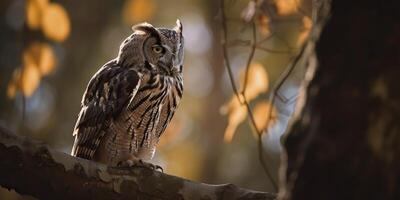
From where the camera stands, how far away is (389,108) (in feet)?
5.04

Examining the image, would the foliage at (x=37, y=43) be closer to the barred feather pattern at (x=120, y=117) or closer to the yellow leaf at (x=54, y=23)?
the yellow leaf at (x=54, y=23)

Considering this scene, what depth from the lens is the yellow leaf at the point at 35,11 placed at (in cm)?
330

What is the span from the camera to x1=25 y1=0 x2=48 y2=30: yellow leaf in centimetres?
330

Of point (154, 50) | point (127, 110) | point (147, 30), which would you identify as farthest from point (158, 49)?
→ point (127, 110)

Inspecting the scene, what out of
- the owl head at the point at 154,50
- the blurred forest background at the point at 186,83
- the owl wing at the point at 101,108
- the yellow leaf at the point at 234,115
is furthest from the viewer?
the blurred forest background at the point at 186,83

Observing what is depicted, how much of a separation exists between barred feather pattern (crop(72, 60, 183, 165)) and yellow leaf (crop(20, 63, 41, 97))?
0.59m

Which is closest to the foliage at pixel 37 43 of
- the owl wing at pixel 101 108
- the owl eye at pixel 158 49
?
the owl wing at pixel 101 108

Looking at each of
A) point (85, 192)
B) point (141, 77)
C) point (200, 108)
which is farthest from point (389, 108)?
point (200, 108)

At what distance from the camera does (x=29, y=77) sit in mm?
3318

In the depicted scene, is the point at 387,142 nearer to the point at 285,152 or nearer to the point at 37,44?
the point at 285,152

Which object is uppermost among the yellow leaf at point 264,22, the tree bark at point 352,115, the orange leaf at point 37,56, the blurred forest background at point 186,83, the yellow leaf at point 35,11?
the tree bark at point 352,115

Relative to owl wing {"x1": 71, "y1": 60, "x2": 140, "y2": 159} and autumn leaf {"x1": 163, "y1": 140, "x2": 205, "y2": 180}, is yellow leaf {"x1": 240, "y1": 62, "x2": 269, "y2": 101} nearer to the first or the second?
owl wing {"x1": 71, "y1": 60, "x2": 140, "y2": 159}

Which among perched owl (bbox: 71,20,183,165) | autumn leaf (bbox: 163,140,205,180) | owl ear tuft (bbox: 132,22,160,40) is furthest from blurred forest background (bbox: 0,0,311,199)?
perched owl (bbox: 71,20,183,165)

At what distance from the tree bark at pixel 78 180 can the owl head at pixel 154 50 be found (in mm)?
1413
